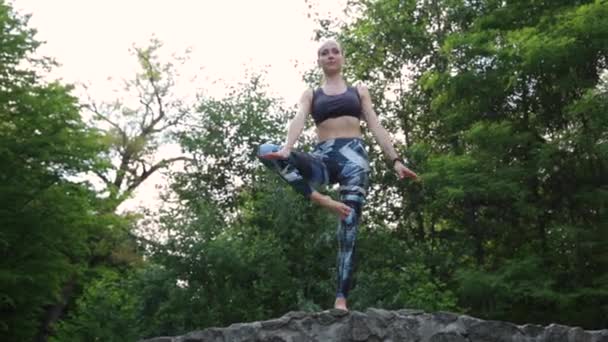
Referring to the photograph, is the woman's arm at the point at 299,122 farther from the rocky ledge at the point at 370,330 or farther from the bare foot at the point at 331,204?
the rocky ledge at the point at 370,330

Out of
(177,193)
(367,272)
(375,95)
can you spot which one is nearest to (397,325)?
(367,272)

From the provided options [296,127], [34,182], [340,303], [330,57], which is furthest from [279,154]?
[34,182]

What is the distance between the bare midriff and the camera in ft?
22.3

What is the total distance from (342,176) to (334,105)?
1.75 feet

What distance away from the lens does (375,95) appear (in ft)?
72.4

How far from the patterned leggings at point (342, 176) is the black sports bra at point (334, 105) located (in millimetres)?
Answer: 196

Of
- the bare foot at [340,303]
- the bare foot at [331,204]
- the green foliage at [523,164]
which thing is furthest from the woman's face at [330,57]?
the green foliage at [523,164]

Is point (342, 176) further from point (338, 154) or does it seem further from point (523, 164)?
point (523, 164)

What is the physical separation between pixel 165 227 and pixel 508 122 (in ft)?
20.7

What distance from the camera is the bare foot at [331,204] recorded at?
637 cm

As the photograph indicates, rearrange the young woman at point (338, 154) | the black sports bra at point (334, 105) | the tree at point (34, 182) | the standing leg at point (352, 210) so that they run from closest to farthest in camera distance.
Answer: the young woman at point (338, 154) → the standing leg at point (352, 210) → the black sports bra at point (334, 105) → the tree at point (34, 182)

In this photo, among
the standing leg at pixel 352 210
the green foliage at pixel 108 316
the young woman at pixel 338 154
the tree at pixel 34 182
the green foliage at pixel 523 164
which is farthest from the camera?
the tree at pixel 34 182

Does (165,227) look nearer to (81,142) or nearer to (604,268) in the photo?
(81,142)

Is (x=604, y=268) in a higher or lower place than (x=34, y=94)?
lower
